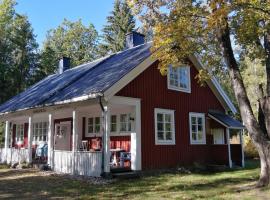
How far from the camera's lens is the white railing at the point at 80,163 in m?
14.2

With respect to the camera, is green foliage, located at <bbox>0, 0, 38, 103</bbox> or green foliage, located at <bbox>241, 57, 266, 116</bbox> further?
green foliage, located at <bbox>241, 57, 266, 116</bbox>

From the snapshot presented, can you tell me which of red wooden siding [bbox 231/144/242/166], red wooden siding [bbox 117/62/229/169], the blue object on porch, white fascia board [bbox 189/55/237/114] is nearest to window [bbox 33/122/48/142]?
the blue object on porch

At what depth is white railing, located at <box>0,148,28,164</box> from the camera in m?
19.5

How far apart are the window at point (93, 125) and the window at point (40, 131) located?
4.64 meters

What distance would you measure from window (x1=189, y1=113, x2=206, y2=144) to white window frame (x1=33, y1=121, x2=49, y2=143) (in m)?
9.15

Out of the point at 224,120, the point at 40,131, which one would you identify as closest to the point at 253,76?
the point at 224,120

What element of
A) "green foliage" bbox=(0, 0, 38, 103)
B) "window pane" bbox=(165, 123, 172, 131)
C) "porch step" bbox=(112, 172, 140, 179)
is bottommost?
"porch step" bbox=(112, 172, 140, 179)

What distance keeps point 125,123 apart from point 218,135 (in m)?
6.30

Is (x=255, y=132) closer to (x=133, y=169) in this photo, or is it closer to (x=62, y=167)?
(x=133, y=169)

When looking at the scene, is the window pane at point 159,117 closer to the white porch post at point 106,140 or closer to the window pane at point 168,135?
the window pane at point 168,135

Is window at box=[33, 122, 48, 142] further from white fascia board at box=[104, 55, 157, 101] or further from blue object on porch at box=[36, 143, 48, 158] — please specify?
white fascia board at box=[104, 55, 157, 101]

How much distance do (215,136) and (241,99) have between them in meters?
8.88

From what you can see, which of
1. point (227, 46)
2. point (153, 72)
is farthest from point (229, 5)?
point (153, 72)

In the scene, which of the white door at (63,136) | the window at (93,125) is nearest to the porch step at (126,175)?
the window at (93,125)
